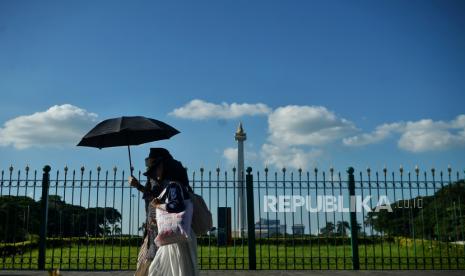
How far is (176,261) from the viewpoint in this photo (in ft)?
13.4

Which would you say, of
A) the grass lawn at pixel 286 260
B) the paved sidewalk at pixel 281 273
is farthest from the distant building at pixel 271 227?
the paved sidewalk at pixel 281 273

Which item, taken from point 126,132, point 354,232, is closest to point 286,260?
Result: point 354,232

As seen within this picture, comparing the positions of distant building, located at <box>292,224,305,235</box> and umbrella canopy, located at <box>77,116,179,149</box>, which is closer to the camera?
umbrella canopy, located at <box>77,116,179,149</box>

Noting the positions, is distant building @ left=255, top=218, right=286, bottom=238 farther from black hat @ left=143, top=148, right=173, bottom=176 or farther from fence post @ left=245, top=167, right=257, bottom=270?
black hat @ left=143, top=148, right=173, bottom=176

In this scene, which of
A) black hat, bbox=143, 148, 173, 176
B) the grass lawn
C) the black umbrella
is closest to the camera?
black hat, bbox=143, 148, 173, 176

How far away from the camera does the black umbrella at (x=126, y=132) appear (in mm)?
5098

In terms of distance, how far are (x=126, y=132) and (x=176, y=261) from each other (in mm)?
2074

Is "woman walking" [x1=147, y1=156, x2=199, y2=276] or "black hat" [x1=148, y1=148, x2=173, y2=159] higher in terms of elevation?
"black hat" [x1=148, y1=148, x2=173, y2=159]

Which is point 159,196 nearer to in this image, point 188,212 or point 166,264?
point 188,212

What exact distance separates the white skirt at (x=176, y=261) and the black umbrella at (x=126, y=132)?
1.43 m

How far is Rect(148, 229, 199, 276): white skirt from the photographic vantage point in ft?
13.4

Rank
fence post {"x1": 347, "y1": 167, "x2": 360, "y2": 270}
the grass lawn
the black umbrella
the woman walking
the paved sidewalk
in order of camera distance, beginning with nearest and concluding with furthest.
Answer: the woman walking < the black umbrella < the paved sidewalk < the grass lawn < fence post {"x1": 347, "y1": 167, "x2": 360, "y2": 270}

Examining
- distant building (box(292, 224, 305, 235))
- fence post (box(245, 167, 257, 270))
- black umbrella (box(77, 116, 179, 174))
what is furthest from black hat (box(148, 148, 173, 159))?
distant building (box(292, 224, 305, 235))

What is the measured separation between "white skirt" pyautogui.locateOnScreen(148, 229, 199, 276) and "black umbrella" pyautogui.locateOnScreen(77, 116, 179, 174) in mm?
1435
